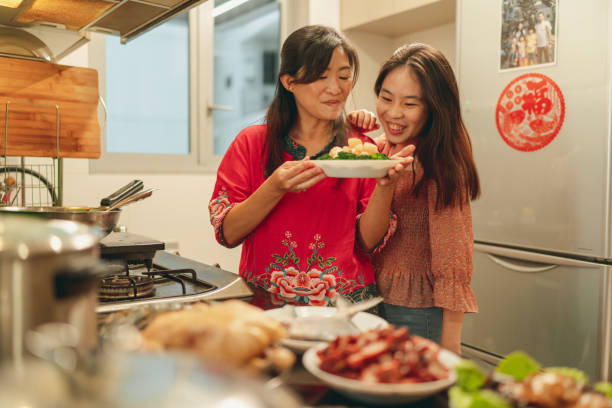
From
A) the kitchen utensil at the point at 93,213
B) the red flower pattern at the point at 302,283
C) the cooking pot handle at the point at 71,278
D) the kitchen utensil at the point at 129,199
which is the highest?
the kitchen utensil at the point at 129,199

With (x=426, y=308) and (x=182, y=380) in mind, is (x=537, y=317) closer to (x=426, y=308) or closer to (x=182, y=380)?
(x=426, y=308)

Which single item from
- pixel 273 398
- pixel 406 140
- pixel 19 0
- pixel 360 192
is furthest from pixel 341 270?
pixel 19 0

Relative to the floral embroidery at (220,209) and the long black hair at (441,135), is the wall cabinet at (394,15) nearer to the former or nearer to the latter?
the long black hair at (441,135)

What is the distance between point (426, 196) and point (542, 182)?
0.91 m

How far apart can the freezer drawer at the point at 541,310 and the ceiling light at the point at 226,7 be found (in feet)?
7.08

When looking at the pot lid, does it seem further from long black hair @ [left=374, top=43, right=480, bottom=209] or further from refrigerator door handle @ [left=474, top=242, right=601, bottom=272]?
refrigerator door handle @ [left=474, top=242, right=601, bottom=272]

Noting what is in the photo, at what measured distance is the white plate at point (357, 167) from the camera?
1127 mm

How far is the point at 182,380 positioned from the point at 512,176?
207cm

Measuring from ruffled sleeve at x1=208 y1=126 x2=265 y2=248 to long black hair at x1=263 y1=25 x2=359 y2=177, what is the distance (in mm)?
51

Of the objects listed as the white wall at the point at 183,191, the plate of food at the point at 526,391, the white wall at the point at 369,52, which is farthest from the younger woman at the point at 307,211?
the white wall at the point at 369,52

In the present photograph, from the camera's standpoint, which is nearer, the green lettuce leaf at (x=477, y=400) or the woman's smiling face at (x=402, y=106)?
the green lettuce leaf at (x=477, y=400)

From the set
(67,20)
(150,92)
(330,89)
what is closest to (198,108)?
(150,92)

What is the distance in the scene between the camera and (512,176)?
220 centimetres

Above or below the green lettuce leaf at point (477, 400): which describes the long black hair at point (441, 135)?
above
